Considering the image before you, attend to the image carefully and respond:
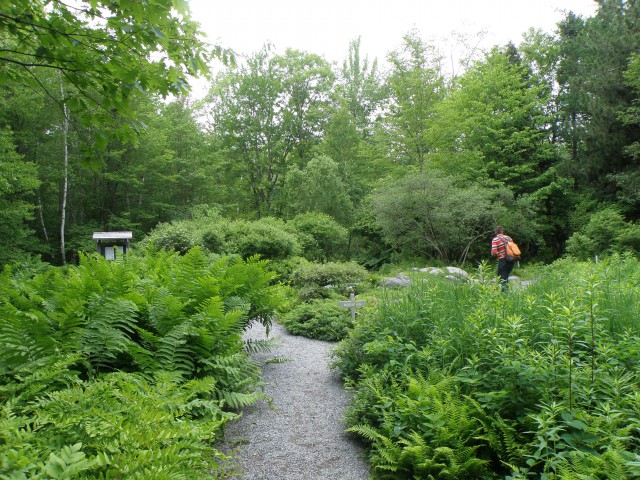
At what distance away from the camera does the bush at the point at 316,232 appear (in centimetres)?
1760

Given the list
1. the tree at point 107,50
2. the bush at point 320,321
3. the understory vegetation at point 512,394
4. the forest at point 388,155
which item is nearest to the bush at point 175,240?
the forest at point 388,155

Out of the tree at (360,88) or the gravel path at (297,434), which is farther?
the tree at (360,88)

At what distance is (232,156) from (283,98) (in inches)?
212

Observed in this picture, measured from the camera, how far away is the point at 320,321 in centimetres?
752

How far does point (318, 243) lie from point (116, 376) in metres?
15.9

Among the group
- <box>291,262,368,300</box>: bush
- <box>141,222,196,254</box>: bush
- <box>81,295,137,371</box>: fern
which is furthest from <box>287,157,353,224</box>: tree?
<box>81,295,137,371</box>: fern

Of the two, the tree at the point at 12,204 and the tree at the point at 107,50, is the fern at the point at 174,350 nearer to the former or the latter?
the tree at the point at 107,50

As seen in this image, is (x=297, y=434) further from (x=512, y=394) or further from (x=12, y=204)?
(x=12, y=204)

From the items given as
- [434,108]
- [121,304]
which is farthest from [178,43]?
[434,108]

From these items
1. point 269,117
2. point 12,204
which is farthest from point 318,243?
point 269,117

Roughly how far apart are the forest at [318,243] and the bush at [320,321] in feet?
0.20

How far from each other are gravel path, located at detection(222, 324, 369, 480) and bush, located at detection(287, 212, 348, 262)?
12.2 meters

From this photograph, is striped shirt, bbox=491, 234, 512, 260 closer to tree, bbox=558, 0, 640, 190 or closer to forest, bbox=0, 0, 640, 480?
forest, bbox=0, 0, 640, 480

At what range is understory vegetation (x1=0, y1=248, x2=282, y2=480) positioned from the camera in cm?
186
